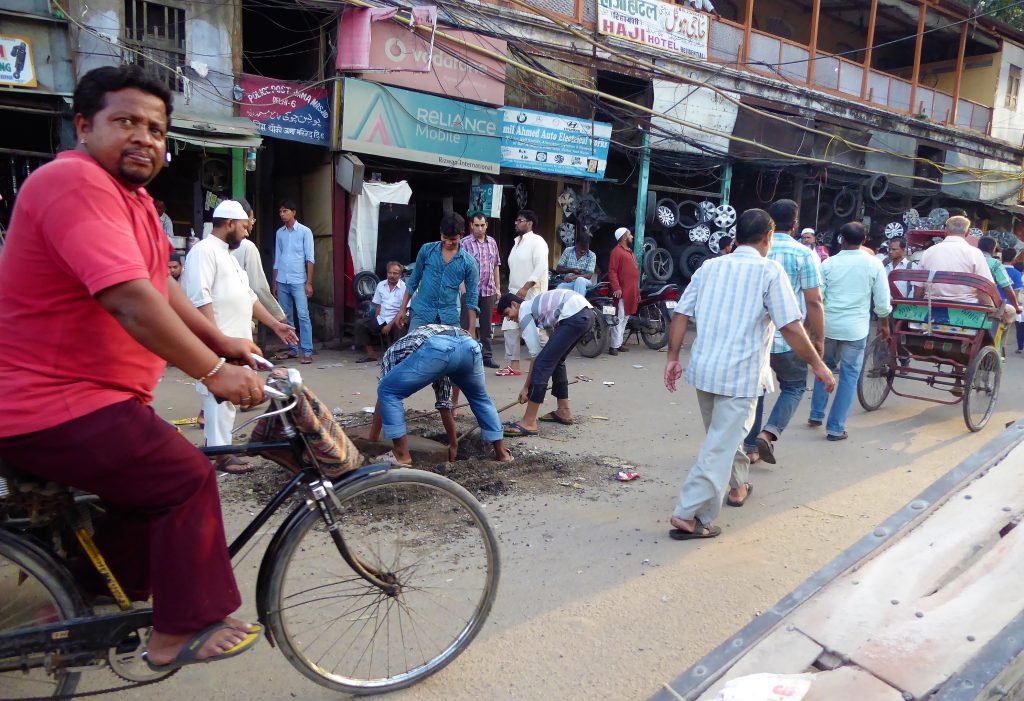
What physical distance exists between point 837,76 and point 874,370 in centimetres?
1311

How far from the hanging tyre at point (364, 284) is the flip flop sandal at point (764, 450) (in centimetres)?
639

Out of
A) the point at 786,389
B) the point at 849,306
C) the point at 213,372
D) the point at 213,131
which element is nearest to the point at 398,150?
the point at 213,131

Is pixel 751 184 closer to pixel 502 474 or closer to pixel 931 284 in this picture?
pixel 931 284

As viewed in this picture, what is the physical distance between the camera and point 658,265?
13891mm

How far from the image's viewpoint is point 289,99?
393 inches

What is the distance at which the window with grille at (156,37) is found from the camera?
8922mm

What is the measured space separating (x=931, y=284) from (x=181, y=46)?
8.98 m

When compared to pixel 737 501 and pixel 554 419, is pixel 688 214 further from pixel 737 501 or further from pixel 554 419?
pixel 737 501

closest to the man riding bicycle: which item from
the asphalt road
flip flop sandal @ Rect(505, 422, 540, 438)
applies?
the asphalt road

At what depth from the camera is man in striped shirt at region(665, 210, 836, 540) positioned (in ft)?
12.8

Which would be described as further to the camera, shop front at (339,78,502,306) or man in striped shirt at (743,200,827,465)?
shop front at (339,78,502,306)

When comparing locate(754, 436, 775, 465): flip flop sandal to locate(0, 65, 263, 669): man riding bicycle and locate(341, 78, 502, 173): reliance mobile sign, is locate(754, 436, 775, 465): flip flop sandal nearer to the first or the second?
locate(0, 65, 263, 669): man riding bicycle

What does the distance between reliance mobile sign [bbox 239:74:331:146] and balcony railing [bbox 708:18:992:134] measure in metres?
8.60

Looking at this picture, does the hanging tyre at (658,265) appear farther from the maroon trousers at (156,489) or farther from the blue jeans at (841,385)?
the maroon trousers at (156,489)
